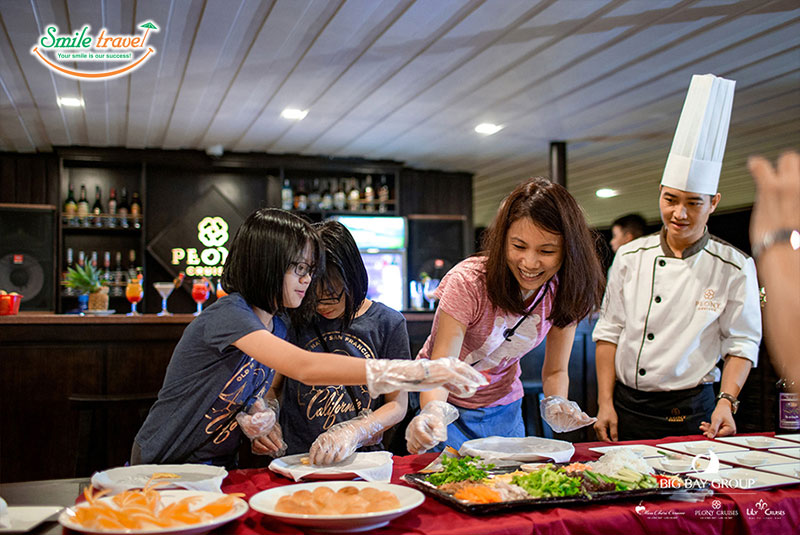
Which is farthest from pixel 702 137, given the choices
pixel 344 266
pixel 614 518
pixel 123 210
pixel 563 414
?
pixel 123 210

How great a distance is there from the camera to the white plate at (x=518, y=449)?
4.86 feet

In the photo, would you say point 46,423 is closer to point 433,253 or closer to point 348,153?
point 348,153

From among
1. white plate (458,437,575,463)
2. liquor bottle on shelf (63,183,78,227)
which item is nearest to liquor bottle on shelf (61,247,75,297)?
liquor bottle on shelf (63,183,78,227)

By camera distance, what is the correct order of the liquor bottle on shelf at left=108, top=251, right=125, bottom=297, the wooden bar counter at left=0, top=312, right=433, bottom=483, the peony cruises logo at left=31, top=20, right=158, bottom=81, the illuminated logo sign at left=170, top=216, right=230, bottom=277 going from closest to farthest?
the wooden bar counter at left=0, top=312, right=433, bottom=483, the peony cruises logo at left=31, top=20, right=158, bottom=81, the liquor bottle on shelf at left=108, top=251, right=125, bottom=297, the illuminated logo sign at left=170, top=216, right=230, bottom=277

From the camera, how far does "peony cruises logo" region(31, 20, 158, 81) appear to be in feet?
10.9

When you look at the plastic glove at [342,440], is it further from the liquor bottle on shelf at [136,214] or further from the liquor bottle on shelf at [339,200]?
the liquor bottle on shelf at [136,214]

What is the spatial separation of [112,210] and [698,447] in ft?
18.1

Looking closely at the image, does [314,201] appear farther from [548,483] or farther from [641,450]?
[548,483]

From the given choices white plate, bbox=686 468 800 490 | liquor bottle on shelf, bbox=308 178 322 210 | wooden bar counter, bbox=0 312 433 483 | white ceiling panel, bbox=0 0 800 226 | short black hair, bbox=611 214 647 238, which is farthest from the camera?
liquor bottle on shelf, bbox=308 178 322 210

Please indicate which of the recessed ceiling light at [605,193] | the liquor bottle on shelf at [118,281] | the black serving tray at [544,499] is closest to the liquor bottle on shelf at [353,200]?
the liquor bottle on shelf at [118,281]

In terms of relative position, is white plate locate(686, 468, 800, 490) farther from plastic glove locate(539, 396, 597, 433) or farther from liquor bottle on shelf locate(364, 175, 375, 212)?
liquor bottle on shelf locate(364, 175, 375, 212)

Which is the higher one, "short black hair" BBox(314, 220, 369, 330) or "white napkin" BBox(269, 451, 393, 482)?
"short black hair" BBox(314, 220, 369, 330)

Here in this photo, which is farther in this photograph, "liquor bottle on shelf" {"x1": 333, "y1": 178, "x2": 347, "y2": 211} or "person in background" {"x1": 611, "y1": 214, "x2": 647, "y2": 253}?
"liquor bottle on shelf" {"x1": 333, "y1": 178, "x2": 347, "y2": 211}

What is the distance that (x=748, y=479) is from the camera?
4.39 feet
